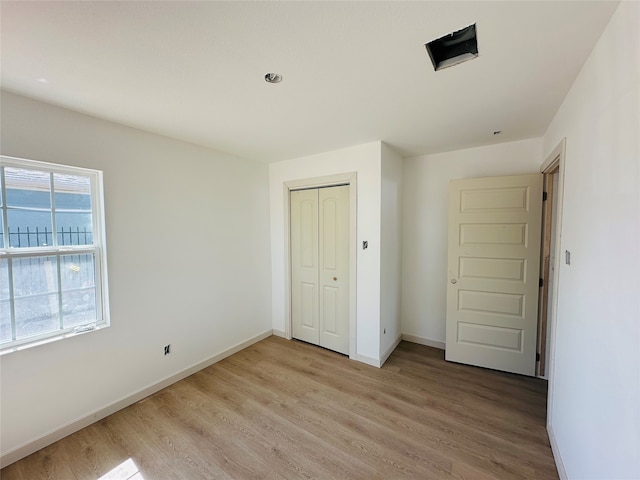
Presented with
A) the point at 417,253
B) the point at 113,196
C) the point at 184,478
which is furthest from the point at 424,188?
the point at 184,478

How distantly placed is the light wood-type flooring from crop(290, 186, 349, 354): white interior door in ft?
1.87

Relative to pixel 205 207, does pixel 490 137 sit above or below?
above

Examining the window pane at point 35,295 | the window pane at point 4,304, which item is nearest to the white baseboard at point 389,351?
the window pane at point 35,295

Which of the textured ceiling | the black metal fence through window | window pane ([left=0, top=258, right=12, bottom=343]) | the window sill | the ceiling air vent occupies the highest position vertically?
the ceiling air vent

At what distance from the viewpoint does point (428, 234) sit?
3258 mm

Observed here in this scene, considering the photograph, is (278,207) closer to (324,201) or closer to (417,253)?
(324,201)

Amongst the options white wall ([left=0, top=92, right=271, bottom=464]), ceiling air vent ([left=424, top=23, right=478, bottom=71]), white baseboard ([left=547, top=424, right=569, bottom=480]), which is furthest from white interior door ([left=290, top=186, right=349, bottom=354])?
white baseboard ([left=547, top=424, right=569, bottom=480])

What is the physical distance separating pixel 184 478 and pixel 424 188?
353 cm

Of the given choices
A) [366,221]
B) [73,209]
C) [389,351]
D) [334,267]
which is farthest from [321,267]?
[73,209]

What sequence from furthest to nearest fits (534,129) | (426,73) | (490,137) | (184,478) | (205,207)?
(205,207) < (490,137) < (534,129) < (184,478) < (426,73)

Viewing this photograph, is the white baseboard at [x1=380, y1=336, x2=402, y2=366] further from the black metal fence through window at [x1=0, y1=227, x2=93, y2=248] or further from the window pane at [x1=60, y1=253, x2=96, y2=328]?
the black metal fence through window at [x1=0, y1=227, x2=93, y2=248]

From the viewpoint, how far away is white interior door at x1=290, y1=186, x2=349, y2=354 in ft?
10.1

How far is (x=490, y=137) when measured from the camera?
2568 mm

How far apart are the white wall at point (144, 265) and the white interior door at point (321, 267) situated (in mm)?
560
